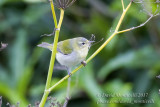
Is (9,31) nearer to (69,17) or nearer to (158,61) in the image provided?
(69,17)

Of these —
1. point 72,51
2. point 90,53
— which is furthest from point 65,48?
point 90,53

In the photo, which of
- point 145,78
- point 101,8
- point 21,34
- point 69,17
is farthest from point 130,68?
point 21,34

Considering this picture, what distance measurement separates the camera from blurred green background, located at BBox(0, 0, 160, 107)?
3914mm

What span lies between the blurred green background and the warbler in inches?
26.6

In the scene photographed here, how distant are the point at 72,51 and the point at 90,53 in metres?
1.21

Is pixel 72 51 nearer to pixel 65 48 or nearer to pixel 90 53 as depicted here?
pixel 65 48

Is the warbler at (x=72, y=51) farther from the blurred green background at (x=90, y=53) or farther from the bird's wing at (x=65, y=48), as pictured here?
the blurred green background at (x=90, y=53)

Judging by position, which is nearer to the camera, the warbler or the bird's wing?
the warbler

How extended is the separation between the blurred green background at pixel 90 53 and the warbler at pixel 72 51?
0.68 meters

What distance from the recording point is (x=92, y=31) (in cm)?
447

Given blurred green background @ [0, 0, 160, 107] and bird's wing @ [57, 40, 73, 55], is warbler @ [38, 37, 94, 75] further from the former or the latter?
blurred green background @ [0, 0, 160, 107]

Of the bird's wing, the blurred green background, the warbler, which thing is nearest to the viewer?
the warbler

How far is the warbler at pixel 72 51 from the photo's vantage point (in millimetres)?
2932

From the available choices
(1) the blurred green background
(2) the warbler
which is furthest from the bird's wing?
(1) the blurred green background
